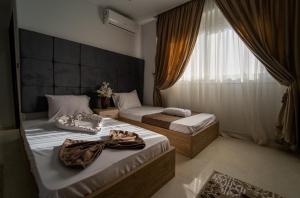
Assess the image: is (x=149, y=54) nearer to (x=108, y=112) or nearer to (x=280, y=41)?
(x=108, y=112)

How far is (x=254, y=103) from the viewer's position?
2562mm

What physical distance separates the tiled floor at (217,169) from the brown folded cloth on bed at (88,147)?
49 centimetres

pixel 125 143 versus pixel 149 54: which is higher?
pixel 149 54

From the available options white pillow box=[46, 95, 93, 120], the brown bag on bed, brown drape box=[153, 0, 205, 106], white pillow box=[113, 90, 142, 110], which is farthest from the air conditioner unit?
the brown bag on bed

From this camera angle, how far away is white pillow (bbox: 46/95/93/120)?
2.26 m

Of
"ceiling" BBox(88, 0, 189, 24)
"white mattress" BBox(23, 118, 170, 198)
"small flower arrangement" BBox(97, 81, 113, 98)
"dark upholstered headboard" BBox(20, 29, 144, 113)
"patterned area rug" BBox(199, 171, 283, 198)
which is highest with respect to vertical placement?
"ceiling" BBox(88, 0, 189, 24)

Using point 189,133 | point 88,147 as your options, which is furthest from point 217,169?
point 88,147

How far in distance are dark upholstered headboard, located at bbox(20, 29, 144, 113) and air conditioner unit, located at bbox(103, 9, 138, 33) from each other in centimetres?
68

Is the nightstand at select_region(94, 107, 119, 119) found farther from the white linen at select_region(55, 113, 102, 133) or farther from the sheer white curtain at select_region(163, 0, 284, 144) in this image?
the sheer white curtain at select_region(163, 0, 284, 144)

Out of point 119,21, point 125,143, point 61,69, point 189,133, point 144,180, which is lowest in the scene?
point 144,180

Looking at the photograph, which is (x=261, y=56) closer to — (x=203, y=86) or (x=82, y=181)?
(x=203, y=86)

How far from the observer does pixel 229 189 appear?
1.44m

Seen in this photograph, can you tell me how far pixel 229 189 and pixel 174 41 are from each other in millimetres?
2877

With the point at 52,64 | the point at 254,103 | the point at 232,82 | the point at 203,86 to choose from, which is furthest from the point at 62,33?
the point at 254,103
